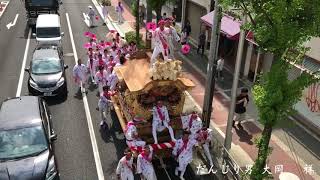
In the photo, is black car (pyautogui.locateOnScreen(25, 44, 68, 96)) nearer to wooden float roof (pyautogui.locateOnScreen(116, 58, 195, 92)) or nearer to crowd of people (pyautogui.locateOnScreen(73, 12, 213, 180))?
crowd of people (pyautogui.locateOnScreen(73, 12, 213, 180))

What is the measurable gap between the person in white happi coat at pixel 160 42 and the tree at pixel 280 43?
15.3 feet

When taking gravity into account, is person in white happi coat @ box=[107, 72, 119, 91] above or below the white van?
above

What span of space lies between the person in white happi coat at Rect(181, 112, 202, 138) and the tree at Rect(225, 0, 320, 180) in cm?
385

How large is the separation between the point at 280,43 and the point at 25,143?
8.45 meters

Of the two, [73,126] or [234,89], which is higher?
[234,89]

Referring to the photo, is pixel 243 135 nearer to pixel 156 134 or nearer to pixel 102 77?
pixel 156 134

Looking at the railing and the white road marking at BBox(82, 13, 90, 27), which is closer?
the railing

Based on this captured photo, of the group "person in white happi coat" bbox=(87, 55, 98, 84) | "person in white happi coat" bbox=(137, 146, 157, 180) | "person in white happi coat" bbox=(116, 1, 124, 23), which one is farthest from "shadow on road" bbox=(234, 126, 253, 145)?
"person in white happi coat" bbox=(116, 1, 124, 23)

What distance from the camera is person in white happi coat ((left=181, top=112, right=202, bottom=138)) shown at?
44.1ft

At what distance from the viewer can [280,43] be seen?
28.9 ft

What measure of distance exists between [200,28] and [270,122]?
60.6 ft

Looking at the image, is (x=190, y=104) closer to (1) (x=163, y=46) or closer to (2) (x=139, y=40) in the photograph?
(1) (x=163, y=46)

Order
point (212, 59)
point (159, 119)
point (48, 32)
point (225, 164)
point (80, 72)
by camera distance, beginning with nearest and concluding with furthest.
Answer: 1. point (159, 119)
2. point (225, 164)
3. point (212, 59)
4. point (80, 72)
5. point (48, 32)

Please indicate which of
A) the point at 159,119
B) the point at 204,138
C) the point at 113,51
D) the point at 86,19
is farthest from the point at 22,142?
the point at 86,19
